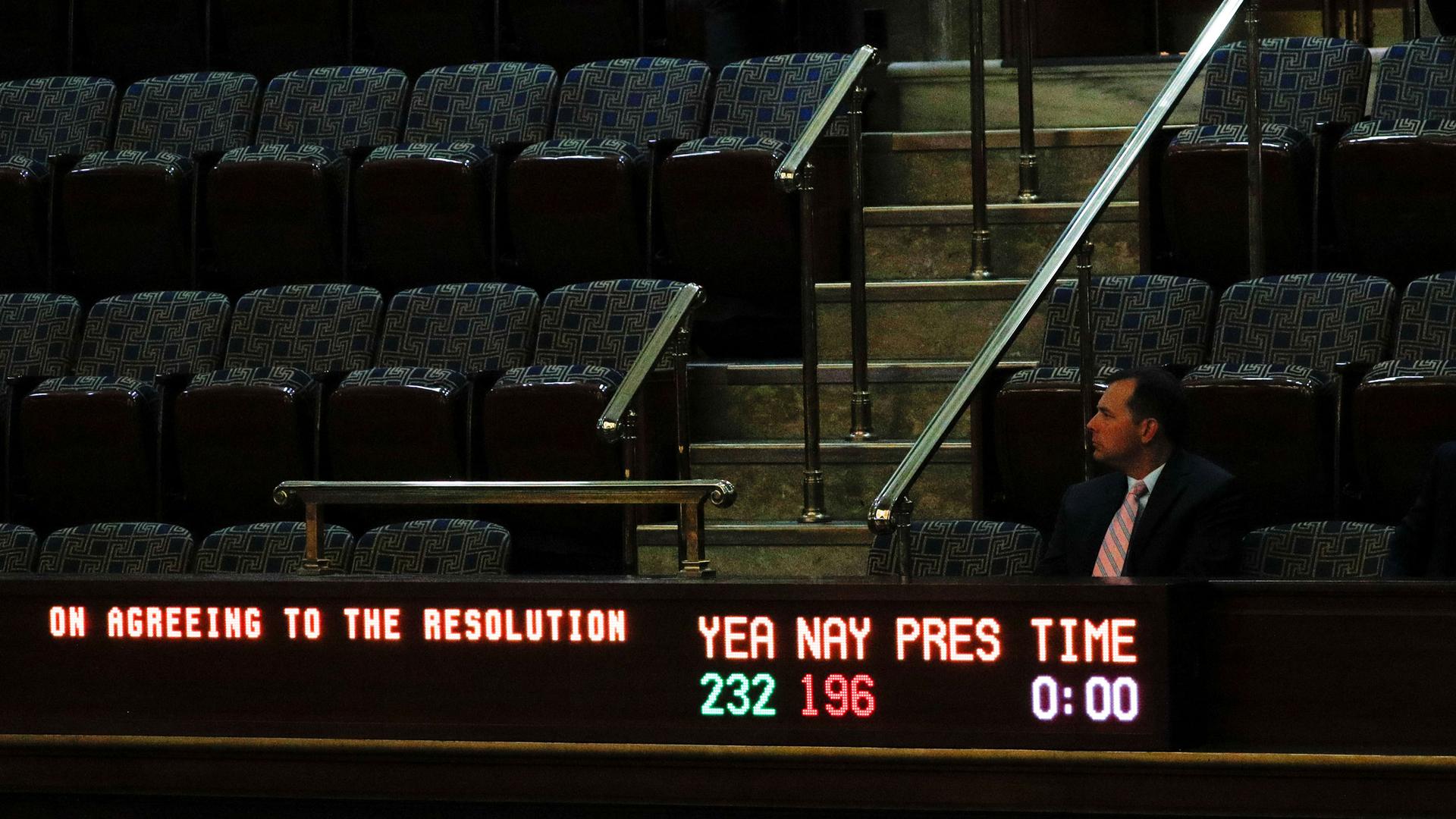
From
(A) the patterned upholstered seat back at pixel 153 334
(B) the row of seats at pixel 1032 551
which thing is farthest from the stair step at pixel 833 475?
(A) the patterned upholstered seat back at pixel 153 334

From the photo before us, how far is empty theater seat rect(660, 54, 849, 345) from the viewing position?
9.63ft

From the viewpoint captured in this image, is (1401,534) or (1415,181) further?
(1415,181)

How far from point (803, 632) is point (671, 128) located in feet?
4.81

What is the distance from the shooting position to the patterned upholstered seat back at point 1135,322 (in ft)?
8.43

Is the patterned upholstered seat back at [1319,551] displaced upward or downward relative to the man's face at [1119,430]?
downward

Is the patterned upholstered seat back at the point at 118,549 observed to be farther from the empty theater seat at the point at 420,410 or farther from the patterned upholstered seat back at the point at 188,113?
the patterned upholstered seat back at the point at 188,113

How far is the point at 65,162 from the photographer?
3330mm

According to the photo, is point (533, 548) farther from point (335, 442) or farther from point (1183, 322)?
point (1183, 322)

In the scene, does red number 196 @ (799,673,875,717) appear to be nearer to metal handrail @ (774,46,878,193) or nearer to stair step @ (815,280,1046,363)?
metal handrail @ (774,46,878,193)

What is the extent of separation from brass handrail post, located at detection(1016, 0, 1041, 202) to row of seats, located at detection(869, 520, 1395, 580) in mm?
892

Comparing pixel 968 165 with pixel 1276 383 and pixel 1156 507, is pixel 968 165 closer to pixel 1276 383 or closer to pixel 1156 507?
pixel 1276 383

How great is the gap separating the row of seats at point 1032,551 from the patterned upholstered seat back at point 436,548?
1.24ft

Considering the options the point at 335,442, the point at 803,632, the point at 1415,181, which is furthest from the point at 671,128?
the point at 803,632

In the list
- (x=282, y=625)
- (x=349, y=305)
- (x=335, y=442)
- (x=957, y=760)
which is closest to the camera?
(x=957, y=760)
